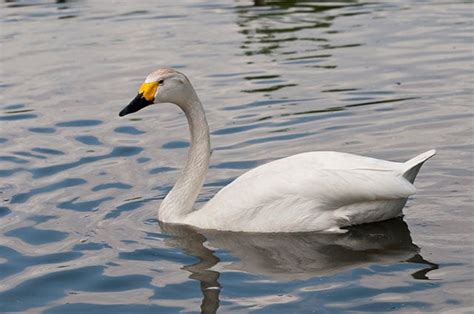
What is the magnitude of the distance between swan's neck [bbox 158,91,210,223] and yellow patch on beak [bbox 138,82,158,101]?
280mm

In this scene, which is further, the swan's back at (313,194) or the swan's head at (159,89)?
the swan's head at (159,89)

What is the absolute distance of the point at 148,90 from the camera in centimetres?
880

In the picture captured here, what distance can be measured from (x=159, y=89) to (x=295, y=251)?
68.5 inches

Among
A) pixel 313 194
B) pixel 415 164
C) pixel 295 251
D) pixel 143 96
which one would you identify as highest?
pixel 143 96

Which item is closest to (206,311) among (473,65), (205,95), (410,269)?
(410,269)

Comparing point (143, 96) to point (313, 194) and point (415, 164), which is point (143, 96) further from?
point (415, 164)

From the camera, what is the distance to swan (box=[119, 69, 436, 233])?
27.2 ft

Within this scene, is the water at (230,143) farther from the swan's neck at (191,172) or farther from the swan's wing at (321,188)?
the swan's wing at (321,188)

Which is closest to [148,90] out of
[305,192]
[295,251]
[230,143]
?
[305,192]

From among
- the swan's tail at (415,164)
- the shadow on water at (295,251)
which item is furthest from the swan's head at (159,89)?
the swan's tail at (415,164)

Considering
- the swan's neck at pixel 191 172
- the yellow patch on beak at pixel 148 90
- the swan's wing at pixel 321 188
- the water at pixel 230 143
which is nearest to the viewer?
the water at pixel 230 143

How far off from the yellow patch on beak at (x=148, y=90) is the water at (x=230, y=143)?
3.44 feet

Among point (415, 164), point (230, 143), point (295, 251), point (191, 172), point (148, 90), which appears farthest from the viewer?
point (230, 143)

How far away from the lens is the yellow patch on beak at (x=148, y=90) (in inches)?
346
